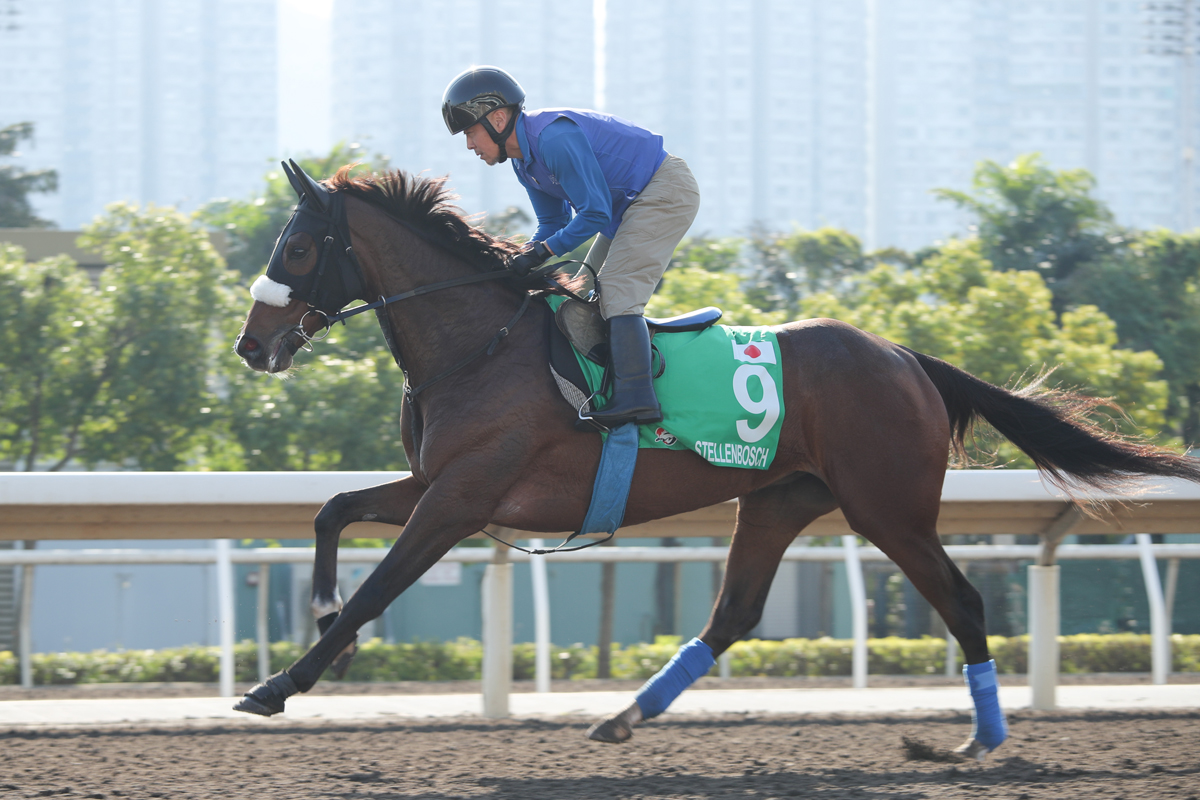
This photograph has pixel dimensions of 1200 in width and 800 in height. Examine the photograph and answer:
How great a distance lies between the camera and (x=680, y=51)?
315 ft

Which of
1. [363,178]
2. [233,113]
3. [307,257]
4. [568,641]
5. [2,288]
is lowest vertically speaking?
[568,641]

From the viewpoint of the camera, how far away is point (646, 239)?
4125mm

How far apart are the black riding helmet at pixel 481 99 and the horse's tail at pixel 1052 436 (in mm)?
1820

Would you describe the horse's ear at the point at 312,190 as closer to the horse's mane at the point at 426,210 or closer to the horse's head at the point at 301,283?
the horse's head at the point at 301,283

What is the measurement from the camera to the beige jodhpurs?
13.1 ft

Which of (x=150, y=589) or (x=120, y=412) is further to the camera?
(x=120, y=412)

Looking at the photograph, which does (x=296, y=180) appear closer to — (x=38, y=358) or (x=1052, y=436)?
(x=1052, y=436)

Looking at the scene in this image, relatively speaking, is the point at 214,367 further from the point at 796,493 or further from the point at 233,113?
the point at 233,113

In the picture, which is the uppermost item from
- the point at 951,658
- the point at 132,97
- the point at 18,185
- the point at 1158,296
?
the point at 132,97

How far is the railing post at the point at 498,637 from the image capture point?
5355 mm

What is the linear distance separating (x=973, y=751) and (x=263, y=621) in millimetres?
4380

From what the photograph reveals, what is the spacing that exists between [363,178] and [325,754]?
7.19 ft

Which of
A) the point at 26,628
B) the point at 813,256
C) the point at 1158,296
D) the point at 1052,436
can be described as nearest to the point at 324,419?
the point at 26,628

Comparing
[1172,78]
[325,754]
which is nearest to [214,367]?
[325,754]
